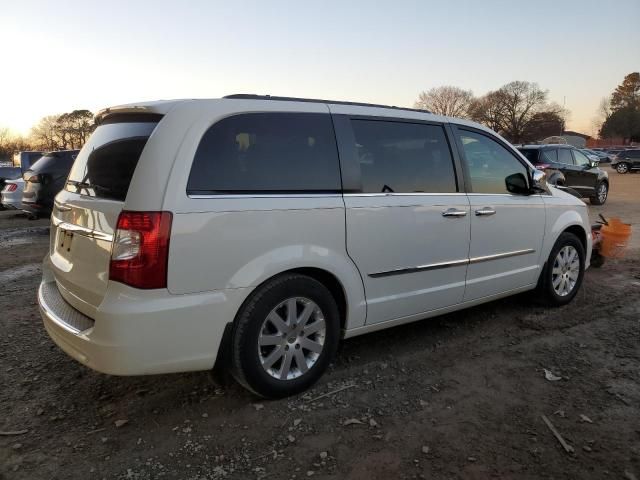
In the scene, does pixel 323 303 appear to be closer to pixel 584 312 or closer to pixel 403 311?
pixel 403 311

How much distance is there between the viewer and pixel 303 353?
3.13 m

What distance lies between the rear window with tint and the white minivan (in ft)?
0.04

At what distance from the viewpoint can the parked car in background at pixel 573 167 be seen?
46.1 feet

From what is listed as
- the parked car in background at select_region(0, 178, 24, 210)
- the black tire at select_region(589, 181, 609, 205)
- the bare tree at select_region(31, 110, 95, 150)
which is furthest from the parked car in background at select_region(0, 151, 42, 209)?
the bare tree at select_region(31, 110, 95, 150)

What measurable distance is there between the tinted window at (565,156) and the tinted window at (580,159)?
0.27 m

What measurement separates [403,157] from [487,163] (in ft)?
3.31

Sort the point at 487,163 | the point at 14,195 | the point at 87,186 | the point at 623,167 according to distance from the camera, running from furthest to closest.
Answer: the point at 623,167
the point at 14,195
the point at 487,163
the point at 87,186

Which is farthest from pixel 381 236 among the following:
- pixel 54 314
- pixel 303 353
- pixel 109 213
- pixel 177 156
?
pixel 54 314

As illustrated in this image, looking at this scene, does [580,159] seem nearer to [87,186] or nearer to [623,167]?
[87,186]

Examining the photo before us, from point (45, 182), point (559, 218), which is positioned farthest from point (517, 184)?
point (45, 182)

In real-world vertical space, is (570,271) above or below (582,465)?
above

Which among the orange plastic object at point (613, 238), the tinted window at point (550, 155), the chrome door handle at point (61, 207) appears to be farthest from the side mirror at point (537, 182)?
the tinted window at point (550, 155)

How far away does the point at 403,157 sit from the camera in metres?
3.61

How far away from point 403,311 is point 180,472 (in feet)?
5.98
